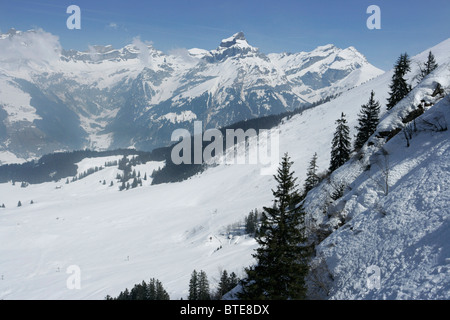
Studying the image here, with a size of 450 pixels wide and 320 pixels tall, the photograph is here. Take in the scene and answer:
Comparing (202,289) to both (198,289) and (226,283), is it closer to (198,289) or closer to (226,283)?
(198,289)

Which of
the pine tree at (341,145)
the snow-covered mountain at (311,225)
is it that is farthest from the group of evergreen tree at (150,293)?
the pine tree at (341,145)

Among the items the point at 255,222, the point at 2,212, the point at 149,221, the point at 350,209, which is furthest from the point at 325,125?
the point at 2,212

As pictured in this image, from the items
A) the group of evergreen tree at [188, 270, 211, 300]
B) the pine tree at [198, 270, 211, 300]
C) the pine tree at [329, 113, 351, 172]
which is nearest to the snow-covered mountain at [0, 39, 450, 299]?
the pine tree at [329, 113, 351, 172]

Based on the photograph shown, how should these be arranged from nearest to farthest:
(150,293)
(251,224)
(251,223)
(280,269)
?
1. (280,269)
2. (150,293)
3. (251,224)
4. (251,223)

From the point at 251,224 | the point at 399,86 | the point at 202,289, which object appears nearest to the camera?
the point at 399,86

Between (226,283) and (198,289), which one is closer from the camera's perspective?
(226,283)

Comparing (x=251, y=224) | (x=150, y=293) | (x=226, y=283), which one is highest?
(x=251, y=224)

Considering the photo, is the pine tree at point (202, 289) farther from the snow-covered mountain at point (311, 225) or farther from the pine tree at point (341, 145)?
the pine tree at point (341, 145)

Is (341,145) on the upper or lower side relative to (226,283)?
upper

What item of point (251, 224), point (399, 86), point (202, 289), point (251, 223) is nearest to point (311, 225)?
point (202, 289)
